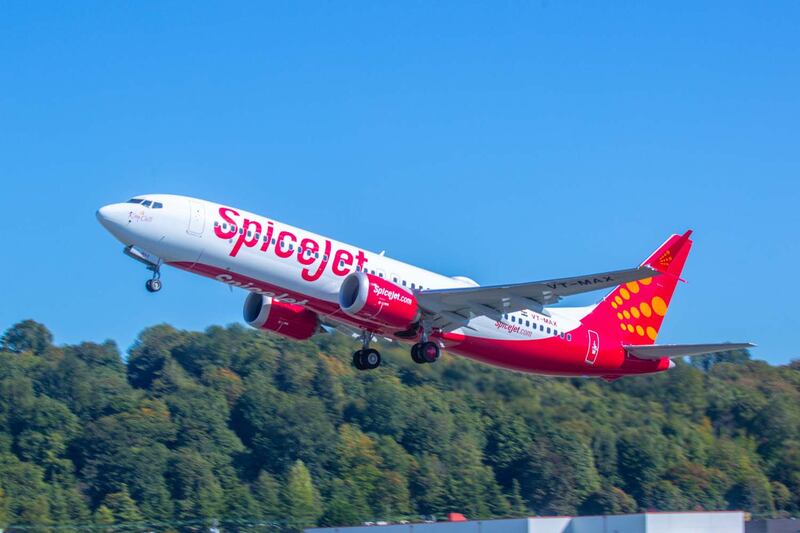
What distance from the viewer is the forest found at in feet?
236

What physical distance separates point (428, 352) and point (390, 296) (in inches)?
120

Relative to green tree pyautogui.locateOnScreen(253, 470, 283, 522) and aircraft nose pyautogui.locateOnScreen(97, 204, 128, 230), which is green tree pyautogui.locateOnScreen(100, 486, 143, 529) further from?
aircraft nose pyautogui.locateOnScreen(97, 204, 128, 230)

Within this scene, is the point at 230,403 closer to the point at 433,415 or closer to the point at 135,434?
the point at 135,434

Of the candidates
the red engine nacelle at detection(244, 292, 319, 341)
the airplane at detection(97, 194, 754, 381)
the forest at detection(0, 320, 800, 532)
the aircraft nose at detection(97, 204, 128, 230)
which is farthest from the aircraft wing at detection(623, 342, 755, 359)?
the aircraft nose at detection(97, 204, 128, 230)

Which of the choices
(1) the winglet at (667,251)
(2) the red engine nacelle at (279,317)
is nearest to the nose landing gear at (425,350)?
(2) the red engine nacelle at (279,317)

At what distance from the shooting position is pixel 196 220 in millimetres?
40250

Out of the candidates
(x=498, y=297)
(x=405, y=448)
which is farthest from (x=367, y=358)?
(x=405, y=448)

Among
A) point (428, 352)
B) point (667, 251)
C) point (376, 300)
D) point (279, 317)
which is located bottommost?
point (428, 352)

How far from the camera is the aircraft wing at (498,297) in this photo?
41.3m

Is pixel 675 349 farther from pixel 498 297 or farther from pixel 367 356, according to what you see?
pixel 367 356

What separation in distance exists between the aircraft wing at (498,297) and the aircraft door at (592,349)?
215 inches

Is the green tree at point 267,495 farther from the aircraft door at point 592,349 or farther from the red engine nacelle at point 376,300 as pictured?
the red engine nacelle at point 376,300

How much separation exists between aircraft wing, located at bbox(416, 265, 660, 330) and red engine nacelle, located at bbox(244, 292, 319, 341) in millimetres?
5320

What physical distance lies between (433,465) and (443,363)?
520 inches
